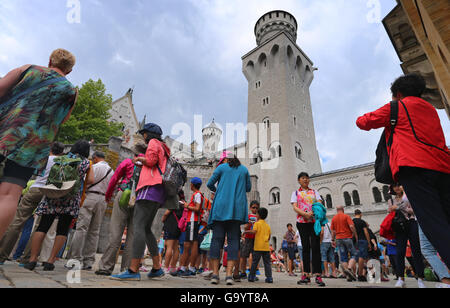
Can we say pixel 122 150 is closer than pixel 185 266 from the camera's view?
No

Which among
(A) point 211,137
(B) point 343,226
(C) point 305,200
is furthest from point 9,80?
(A) point 211,137

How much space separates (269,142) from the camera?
32.0 meters

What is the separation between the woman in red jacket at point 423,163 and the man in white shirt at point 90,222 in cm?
495

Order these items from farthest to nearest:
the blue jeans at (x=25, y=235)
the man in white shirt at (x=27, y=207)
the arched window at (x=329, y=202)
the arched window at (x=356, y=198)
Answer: the arched window at (x=329, y=202)
the arched window at (x=356, y=198)
the blue jeans at (x=25, y=235)
the man in white shirt at (x=27, y=207)

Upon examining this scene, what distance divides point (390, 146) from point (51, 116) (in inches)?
141

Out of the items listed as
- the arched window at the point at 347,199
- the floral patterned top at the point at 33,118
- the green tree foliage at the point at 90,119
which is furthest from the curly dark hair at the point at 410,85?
the arched window at the point at 347,199

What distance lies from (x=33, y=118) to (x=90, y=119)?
2119 centimetres

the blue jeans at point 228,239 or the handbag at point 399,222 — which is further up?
the handbag at point 399,222

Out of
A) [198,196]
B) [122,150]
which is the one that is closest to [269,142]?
[122,150]

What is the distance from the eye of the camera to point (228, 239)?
12.7 feet

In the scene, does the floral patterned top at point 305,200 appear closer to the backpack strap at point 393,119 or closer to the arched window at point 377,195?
the backpack strap at point 393,119

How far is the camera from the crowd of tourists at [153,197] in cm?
220

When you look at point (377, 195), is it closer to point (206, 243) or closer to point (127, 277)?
point (206, 243)
